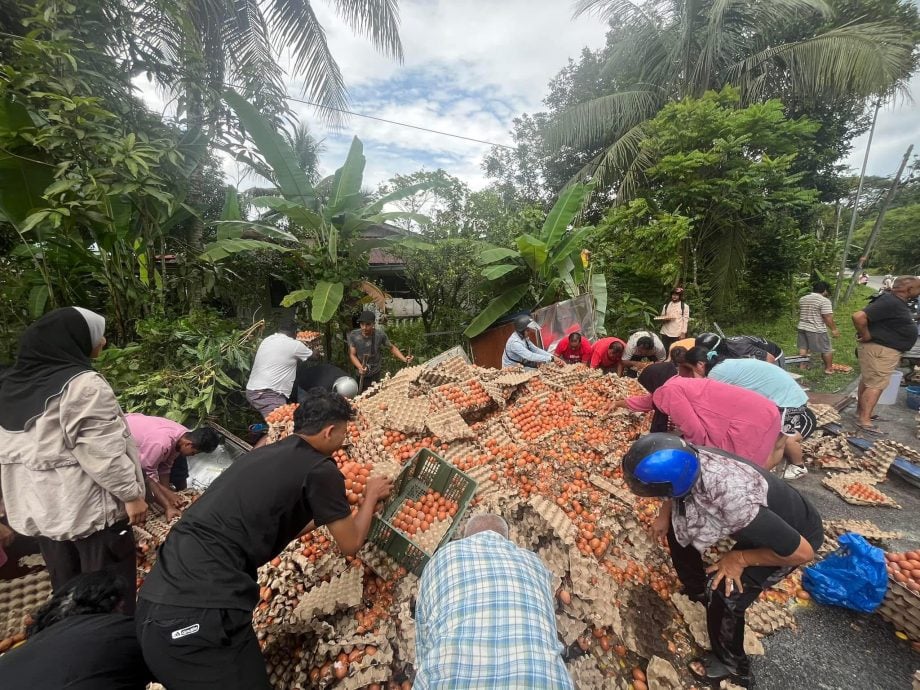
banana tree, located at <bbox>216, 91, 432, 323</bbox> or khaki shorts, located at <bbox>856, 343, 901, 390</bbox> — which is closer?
khaki shorts, located at <bbox>856, 343, 901, 390</bbox>

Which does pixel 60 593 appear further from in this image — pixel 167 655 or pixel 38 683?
pixel 167 655

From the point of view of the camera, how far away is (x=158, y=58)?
4898 millimetres

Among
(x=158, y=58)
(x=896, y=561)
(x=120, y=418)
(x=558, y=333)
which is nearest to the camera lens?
(x=120, y=418)

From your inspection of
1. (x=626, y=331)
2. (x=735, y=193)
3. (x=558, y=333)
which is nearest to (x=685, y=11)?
(x=735, y=193)

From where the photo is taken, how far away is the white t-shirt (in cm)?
407

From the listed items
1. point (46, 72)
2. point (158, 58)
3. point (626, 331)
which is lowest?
point (626, 331)

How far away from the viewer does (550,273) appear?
6.97m

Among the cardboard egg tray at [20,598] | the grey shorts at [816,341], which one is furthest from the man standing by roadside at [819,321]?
the cardboard egg tray at [20,598]

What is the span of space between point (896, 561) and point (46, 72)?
7.41m

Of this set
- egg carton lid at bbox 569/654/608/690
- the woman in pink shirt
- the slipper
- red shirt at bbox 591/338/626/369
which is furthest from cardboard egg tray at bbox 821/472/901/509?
→ egg carton lid at bbox 569/654/608/690

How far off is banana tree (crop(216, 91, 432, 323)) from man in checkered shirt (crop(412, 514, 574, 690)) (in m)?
3.78

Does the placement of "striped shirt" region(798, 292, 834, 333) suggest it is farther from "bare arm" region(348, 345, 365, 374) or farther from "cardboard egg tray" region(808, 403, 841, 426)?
"bare arm" region(348, 345, 365, 374)

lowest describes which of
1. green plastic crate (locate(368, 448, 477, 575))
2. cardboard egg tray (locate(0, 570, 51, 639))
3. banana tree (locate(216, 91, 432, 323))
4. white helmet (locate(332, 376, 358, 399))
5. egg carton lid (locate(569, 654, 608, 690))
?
egg carton lid (locate(569, 654, 608, 690))

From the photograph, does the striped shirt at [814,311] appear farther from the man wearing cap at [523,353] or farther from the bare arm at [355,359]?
the bare arm at [355,359]
